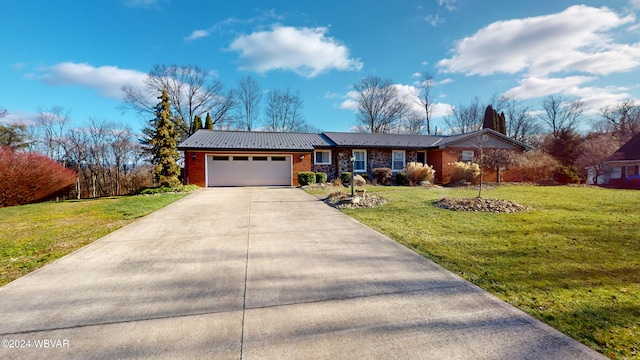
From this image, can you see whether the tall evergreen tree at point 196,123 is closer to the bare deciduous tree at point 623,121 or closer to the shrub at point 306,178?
the shrub at point 306,178

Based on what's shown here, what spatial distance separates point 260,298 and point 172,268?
5.72 ft

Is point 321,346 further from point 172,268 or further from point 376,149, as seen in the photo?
point 376,149

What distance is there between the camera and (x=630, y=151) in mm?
20328

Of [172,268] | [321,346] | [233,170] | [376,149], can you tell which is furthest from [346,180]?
[321,346]

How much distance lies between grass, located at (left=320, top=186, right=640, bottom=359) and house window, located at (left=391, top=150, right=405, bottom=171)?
39.7 feet

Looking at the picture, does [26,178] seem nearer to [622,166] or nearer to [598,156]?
[598,156]

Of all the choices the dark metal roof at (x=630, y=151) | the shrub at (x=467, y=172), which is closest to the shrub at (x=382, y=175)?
the shrub at (x=467, y=172)

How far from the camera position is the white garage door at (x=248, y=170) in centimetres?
1667

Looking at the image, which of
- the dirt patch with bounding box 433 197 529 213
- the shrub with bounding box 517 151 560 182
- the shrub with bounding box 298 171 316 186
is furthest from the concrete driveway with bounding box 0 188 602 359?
the shrub with bounding box 517 151 560 182

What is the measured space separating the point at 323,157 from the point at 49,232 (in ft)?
49.6

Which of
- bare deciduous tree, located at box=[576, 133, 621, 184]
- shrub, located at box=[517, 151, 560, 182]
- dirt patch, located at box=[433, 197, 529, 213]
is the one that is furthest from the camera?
bare deciduous tree, located at box=[576, 133, 621, 184]

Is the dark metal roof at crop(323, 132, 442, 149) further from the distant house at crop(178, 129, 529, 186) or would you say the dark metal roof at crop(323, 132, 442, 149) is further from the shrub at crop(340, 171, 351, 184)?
the shrub at crop(340, 171, 351, 184)

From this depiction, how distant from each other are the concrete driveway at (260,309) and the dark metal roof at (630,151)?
26.8 meters

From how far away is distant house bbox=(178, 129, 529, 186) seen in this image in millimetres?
16547
